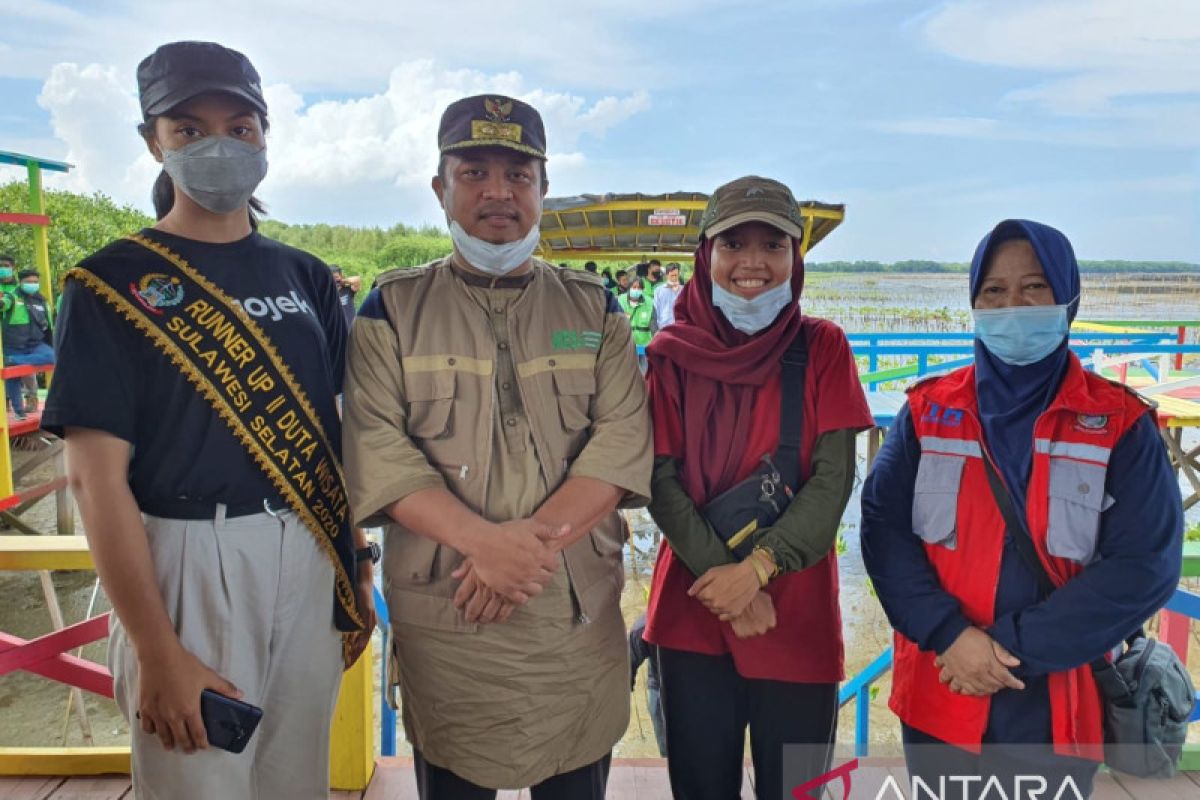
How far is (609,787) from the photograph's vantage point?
96.8 inches

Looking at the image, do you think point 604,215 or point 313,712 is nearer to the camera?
point 313,712

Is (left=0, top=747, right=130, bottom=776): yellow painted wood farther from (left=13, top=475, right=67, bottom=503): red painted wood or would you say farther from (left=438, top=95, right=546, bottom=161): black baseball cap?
(left=13, top=475, right=67, bottom=503): red painted wood

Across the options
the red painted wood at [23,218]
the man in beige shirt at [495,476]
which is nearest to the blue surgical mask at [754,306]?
the man in beige shirt at [495,476]

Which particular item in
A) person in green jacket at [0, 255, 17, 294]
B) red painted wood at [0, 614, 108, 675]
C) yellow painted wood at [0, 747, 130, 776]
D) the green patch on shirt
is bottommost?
yellow painted wood at [0, 747, 130, 776]

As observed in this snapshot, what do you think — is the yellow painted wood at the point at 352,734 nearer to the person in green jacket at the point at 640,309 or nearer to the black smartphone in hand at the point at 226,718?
the black smartphone in hand at the point at 226,718

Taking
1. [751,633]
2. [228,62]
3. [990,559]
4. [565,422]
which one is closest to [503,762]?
[751,633]

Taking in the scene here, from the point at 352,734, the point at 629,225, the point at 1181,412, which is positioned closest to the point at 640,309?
the point at 629,225

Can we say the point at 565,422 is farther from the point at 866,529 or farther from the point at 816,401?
the point at 866,529

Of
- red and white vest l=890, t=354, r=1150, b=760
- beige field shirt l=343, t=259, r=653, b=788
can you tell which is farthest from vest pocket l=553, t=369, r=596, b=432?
red and white vest l=890, t=354, r=1150, b=760

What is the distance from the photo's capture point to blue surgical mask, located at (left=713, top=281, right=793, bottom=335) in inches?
71.9

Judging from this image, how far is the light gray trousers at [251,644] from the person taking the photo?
152cm

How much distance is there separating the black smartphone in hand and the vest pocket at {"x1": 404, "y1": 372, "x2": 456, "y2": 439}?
0.61 metres

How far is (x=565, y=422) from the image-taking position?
67.5 inches

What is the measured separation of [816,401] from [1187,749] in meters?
1.87
